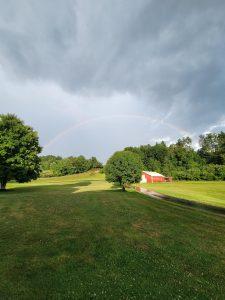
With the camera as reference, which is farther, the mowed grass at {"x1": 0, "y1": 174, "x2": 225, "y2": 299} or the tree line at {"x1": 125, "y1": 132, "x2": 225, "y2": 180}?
the tree line at {"x1": 125, "y1": 132, "x2": 225, "y2": 180}

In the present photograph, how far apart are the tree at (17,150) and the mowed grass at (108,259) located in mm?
30449

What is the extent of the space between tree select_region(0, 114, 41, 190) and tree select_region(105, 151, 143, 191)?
16.6m

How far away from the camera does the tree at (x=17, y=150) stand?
49406mm

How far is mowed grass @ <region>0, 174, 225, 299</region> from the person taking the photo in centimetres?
952

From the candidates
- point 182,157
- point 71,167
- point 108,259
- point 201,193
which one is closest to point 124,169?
point 201,193

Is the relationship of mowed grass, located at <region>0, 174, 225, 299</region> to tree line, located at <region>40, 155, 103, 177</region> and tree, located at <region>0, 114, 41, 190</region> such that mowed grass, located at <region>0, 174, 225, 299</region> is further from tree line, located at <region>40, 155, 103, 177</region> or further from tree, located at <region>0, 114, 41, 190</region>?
tree line, located at <region>40, 155, 103, 177</region>

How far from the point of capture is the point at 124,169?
5672 cm

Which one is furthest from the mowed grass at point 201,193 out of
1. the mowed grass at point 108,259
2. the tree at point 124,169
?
the mowed grass at point 108,259

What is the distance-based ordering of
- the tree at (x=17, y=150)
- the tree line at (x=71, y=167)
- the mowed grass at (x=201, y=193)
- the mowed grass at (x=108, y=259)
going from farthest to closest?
1. the tree line at (x=71, y=167)
2. the tree at (x=17, y=150)
3. the mowed grass at (x=201, y=193)
4. the mowed grass at (x=108, y=259)

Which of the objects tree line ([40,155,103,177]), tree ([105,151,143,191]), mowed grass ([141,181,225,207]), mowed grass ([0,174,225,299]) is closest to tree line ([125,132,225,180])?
tree line ([40,155,103,177])

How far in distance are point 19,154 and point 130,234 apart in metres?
39.9

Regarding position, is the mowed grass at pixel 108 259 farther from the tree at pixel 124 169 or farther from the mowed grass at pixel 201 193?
the tree at pixel 124 169

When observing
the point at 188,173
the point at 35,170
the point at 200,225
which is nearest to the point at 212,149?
the point at 188,173

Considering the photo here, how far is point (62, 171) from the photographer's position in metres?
174
